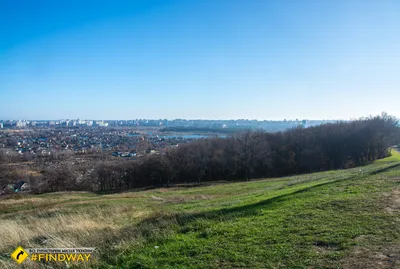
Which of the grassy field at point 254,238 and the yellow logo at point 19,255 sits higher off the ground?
the grassy field at point 254,238

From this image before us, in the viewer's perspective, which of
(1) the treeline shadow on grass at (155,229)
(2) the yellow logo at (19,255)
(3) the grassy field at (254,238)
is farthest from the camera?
(1) the treeline shadow on grass at (155,229)

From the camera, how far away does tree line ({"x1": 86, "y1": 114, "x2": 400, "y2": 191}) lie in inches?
2052

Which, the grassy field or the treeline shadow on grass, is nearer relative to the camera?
the grassy field

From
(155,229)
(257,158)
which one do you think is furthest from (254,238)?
(257,158)

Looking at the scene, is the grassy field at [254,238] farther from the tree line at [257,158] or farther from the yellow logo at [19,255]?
the tree line at [257,158]

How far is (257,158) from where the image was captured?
168 ft

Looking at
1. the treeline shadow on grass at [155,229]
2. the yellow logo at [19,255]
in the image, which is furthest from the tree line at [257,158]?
the yellow logo at [19,255]

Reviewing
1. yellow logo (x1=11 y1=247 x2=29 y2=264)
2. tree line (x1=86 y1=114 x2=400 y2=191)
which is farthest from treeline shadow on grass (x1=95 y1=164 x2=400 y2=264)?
tree line (x1=86 y1=114 x2=400 y2=191)

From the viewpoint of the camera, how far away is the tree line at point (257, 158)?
5212 cm

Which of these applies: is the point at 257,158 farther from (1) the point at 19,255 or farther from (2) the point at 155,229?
(1) the point at 19,255

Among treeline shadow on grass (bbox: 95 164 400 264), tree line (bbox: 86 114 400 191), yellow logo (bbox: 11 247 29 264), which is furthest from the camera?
tree line (bbox: 86 114 400 191)

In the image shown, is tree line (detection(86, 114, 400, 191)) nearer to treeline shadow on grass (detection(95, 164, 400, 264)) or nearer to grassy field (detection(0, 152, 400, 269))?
treeline shadow on grass (detection(95, 164, 400, 264))

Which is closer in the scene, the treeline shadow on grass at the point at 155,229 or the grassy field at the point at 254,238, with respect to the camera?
the grassy field at the point at 254,238

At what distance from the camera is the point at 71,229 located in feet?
26.3
